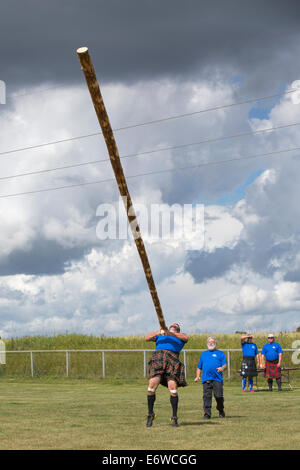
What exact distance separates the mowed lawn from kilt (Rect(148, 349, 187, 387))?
0.84m

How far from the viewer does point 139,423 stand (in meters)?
12.8

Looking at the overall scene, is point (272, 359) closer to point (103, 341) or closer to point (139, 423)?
point (139, 423)

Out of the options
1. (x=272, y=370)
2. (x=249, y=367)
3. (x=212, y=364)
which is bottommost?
(x=272, y=370)

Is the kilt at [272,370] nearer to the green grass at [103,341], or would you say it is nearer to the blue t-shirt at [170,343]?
the green grass at [103,341]

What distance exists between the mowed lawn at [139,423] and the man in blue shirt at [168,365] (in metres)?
0.54

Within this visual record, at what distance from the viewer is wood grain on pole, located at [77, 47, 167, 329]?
10.1 metres

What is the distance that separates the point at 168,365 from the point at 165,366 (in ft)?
0.17

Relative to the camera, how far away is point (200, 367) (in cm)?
1370

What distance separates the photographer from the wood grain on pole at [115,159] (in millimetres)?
10109

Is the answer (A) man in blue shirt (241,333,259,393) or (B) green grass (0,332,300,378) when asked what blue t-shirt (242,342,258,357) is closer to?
(A) man in blue shirt (241,333,259,393)

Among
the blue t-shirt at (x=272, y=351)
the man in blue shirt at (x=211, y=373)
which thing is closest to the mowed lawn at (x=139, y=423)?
the man in blue shirt at (x=211, y=373)

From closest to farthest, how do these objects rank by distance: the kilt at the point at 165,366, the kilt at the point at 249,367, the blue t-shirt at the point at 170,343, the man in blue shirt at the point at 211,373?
1. the kilt at the point at 165,366
2. the blue t-shirt at the point at 170,343
3. the man in blue shirt at the point at 211,373
4. the kilt at the point at 249,367

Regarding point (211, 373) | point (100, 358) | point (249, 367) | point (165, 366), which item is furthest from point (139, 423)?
point (100, 358)
